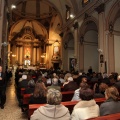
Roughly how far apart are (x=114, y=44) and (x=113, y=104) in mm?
9923

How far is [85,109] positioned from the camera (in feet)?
7.93

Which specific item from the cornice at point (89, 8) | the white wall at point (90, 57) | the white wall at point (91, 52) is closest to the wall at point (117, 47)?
the cornice at point (89, 8)

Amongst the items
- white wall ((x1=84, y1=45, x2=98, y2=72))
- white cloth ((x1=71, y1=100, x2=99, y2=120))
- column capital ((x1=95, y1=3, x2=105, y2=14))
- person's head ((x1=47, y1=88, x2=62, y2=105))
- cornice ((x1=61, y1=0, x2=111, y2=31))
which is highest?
cornice ((x1=61, y1=0, x2=111, y2=31))

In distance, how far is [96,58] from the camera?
54.4ft

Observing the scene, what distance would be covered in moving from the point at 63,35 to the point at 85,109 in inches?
678

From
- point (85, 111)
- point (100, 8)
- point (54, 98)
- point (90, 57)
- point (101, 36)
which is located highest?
point (100, 8)

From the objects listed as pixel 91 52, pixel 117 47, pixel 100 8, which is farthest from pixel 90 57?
pixel 100 8

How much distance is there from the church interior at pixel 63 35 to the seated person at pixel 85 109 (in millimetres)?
2488

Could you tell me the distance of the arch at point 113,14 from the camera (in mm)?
10805

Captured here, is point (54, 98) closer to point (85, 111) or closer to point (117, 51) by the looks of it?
point (85, 111)

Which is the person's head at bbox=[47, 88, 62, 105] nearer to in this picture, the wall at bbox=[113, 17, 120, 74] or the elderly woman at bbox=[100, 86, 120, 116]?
the elderly woman at bbox=[100, 86, 120, 116]

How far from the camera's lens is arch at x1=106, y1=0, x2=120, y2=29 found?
425 inches

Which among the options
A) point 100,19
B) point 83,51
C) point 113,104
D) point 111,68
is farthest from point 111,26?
point 113,104

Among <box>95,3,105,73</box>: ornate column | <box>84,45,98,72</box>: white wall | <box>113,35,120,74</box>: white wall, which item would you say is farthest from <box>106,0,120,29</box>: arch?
<box>84,45,98,72</box>: white wall
